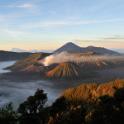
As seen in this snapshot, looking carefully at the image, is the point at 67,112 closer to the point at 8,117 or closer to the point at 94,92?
the point at 8,117

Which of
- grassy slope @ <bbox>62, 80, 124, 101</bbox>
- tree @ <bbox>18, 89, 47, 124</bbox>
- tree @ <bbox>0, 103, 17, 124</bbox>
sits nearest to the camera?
tree @ <bbox>18, 89, 47, 124</bbox>

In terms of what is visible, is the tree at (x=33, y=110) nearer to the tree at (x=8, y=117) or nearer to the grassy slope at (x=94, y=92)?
the tree at (x=8, y=117)

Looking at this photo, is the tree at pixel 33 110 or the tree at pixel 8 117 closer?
the tree at pixel 33 110

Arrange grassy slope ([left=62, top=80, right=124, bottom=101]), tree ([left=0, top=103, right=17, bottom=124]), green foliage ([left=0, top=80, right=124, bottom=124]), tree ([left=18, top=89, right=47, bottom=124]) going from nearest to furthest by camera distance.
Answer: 1. green foliage ([left=0, top=80, right=124, bottom=124])
2. tree ([left=18, top=89, right=47, bottom=124])
3. tree ([left=0, top=103, right=17, bottom=124])
4. grassy slope ([left=62, top=80, right=124, bottom=101])

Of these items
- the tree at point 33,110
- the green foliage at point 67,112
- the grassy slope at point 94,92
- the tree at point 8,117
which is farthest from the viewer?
the grassy slope at point 94,92

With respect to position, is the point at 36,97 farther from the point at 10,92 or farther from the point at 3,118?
the point at 10,92

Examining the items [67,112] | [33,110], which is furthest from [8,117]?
[67,112]

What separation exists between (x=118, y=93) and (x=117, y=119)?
11592 millimetres

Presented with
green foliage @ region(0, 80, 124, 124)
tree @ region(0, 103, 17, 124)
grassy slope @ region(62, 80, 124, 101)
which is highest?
green foliage @ region(0, 80, 124, 124)

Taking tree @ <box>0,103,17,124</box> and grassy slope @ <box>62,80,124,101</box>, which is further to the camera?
grassy slope @ <box>62,80,124,101</box>

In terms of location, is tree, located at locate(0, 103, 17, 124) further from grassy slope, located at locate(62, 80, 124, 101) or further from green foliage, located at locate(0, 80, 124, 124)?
grassy slope, located at locate(62, 80, 124, 101)

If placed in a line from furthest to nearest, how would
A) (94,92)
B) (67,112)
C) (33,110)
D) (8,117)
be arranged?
(94,92) → (8,117) → (33,110) → (67,112)

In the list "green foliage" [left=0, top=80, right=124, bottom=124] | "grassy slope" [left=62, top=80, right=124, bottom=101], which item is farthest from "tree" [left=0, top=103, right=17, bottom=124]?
"grassy slope" [left=62, top=80, right=124, bottom=101]

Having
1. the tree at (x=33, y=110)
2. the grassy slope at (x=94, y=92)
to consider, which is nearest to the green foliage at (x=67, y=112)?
the tree at (x=33, y=110)
